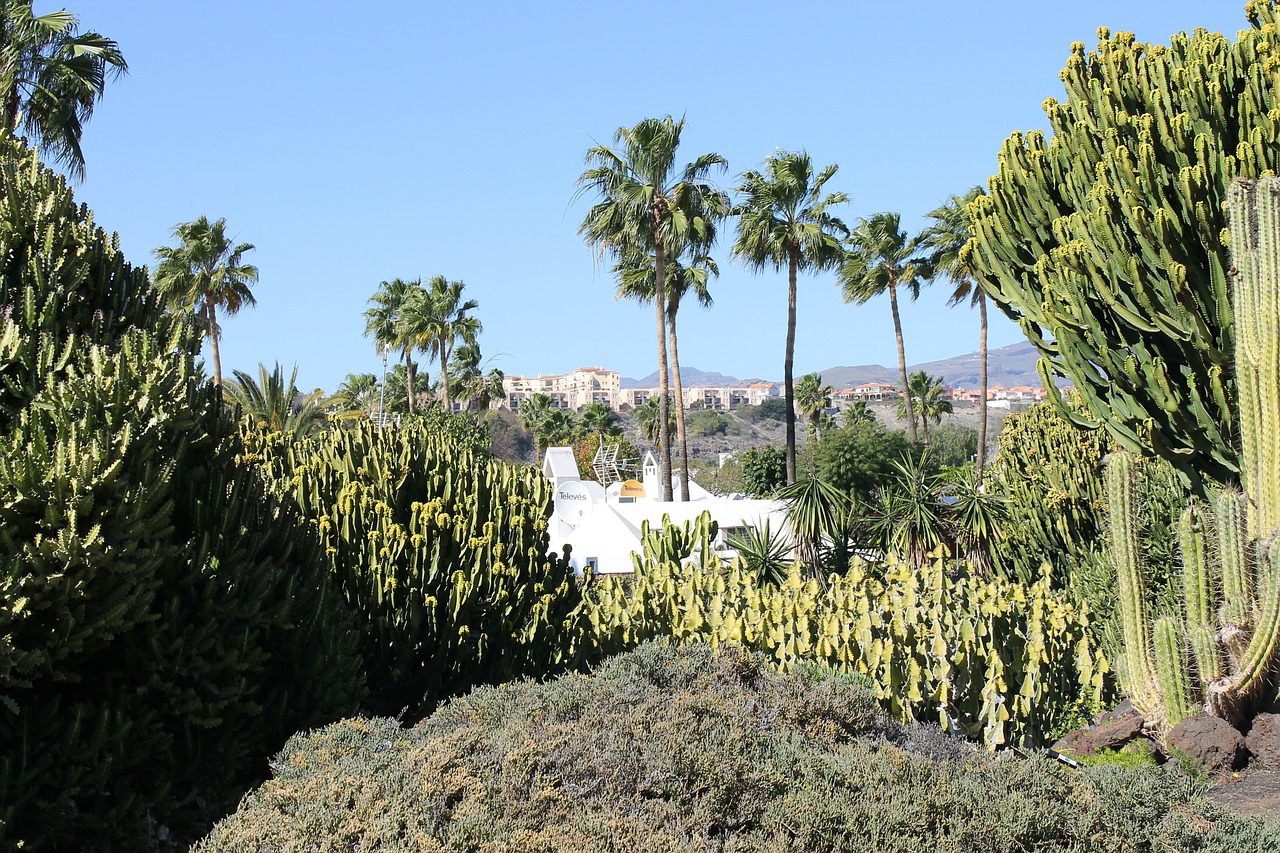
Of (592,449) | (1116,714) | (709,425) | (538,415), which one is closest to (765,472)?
(1116,714)

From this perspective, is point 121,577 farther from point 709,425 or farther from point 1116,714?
point 709,425

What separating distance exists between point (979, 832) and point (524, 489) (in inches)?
169

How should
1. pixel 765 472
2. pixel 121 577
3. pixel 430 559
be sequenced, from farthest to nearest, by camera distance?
pixel 765 472, pixel 430 559, pixel 121 577

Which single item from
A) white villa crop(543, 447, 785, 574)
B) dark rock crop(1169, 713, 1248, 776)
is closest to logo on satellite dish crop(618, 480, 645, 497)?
white villa crop(543, 447, 785, 574)

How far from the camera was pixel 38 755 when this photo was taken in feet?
13.9

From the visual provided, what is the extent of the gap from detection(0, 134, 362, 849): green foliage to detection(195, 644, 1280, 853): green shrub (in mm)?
567

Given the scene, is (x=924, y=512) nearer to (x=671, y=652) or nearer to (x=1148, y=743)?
(x=1148, y=743)

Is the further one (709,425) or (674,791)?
(709,425)

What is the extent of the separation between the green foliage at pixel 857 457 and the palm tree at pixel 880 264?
10.1 metres

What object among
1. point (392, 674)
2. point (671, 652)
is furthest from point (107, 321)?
point (671, 652)

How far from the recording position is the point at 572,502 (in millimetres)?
24391

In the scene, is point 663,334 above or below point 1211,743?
above

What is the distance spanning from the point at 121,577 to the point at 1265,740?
7.77 m

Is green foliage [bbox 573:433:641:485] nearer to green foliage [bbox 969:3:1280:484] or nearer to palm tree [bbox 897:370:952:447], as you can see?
palm tree [bbox 897:370:952:447]
